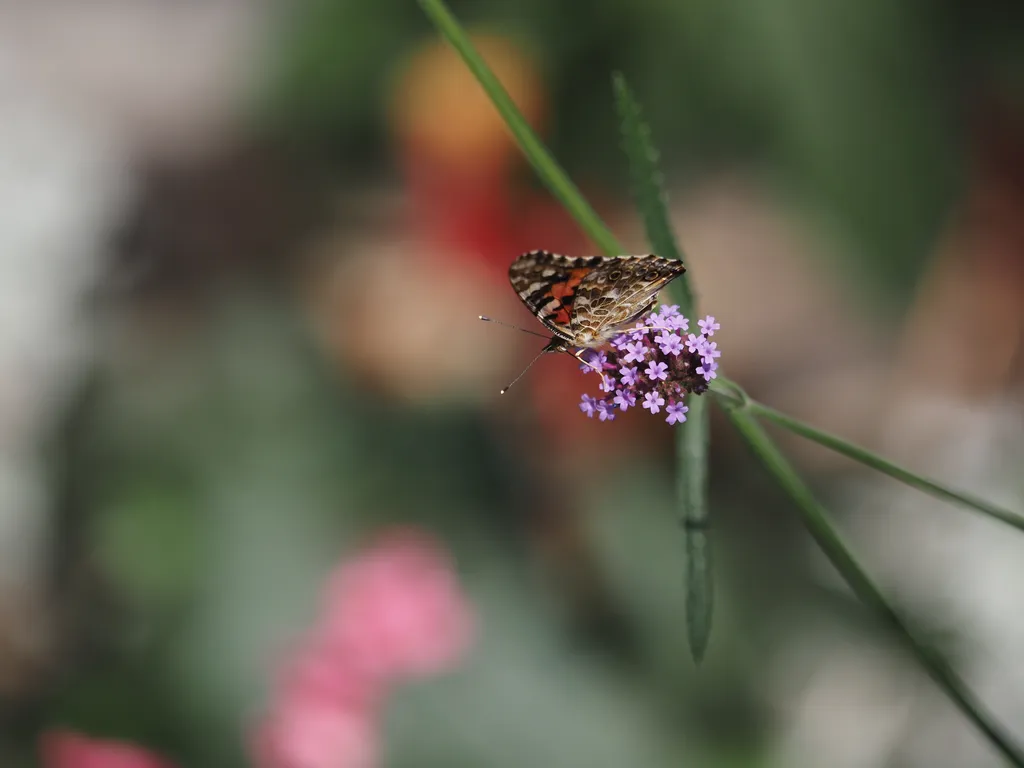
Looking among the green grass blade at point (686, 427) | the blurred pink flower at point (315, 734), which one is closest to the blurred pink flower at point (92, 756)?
the blurred pink flower at point (315, 734)

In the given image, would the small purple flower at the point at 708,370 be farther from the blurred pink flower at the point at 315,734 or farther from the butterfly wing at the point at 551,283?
the blurred pink flower at the point at 315,734

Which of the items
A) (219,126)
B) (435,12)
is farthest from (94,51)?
(435,12)

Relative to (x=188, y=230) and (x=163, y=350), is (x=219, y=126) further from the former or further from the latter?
(x=163, y=350)

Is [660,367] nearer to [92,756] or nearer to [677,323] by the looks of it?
[677,323]

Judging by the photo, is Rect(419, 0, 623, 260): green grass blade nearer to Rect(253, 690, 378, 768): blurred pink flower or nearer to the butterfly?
the butterfly

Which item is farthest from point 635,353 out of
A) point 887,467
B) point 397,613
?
point 397,613

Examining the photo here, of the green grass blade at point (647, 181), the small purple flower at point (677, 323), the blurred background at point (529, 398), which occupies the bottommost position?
the small purple flower at point (677, 323)
